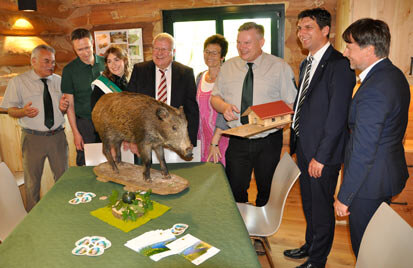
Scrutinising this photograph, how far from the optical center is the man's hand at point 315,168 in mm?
2352

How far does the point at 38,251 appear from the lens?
1552 mm

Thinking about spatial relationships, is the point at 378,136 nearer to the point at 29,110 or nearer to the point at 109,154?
the point at 109,154

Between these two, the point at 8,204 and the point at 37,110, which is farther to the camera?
the point at 37,110

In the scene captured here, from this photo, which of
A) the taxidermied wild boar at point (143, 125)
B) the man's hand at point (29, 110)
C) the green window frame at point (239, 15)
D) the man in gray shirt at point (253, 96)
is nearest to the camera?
the taxidermied wild boar at point (143, 125)

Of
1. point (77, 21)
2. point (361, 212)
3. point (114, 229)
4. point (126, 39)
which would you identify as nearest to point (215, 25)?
point (126, 39)

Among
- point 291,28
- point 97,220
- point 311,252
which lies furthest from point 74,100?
point 291,28

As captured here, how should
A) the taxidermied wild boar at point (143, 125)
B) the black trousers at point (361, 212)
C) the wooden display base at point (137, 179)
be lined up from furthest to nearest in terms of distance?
the wooden display base at point (137, 179), the taxidermied wild boar at point (143, 125), the black trousers at point (361, 212)

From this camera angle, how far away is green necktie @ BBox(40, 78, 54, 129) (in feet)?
11.2

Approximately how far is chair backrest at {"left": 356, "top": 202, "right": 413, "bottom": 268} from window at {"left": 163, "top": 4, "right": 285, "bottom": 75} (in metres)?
3.62

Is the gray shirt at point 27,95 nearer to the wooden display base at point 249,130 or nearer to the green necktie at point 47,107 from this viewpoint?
the green necktie at point 47,107

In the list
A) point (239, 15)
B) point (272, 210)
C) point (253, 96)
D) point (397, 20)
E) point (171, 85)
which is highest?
point (239, 15)

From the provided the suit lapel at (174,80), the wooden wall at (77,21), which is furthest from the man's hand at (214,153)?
the wooden wall at (77,21)

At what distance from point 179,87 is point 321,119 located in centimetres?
128

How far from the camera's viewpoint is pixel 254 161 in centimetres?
295
